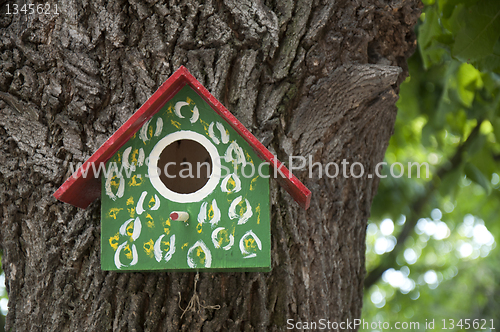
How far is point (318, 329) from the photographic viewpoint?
5.00ft

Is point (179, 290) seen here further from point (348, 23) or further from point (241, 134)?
point (348, 23)

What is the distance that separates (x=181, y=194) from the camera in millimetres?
1235

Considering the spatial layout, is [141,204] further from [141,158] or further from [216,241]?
[216,241]

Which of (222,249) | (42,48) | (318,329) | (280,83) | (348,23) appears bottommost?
(318,329)

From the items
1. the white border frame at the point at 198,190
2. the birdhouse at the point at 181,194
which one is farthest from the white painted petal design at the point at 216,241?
the white border frame at the point at 198,190

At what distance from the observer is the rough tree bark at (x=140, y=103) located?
4.49ft

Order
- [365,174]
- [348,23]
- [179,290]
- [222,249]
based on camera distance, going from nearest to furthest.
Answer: [222,249] < [179,290] < [348,23] < [365,174]

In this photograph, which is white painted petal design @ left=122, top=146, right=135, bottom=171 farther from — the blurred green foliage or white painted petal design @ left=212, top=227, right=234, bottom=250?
the blurred green foliage

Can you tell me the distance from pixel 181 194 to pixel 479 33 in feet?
4.60

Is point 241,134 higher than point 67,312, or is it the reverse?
point 241,134

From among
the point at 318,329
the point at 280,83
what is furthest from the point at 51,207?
the point at 318,329

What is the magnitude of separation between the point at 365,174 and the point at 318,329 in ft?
2.30


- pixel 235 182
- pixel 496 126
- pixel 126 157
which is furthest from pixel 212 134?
pixel 496 126

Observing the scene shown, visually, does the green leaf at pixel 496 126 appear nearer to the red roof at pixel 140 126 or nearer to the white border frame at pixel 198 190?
the red roof at pixel 140 126
